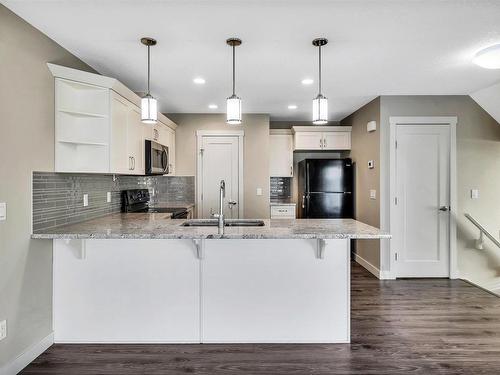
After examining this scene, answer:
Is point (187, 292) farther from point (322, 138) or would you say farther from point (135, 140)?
point (322, 138)

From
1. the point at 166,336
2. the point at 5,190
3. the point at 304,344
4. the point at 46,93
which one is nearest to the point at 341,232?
the point at 304,344

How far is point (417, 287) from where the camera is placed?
3.82 meters

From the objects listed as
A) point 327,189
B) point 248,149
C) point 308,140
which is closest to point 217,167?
point 248,149

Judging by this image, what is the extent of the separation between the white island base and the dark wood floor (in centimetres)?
11

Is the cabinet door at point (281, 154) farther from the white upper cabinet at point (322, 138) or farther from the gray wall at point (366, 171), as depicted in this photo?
the gray wall at point (366, 171)

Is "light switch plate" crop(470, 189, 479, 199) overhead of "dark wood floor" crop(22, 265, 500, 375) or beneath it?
overhead

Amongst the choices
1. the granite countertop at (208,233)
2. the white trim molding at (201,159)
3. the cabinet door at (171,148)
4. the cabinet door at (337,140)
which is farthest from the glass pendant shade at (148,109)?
the cabinet door at (337,140)

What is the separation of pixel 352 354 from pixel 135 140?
277 centimetres

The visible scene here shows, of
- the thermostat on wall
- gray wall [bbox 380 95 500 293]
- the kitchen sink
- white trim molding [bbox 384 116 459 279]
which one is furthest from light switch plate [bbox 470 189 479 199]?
the kitchen sink

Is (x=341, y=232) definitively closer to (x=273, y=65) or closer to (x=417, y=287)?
(x=273, y=65)

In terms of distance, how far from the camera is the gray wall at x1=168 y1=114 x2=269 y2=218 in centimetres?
505

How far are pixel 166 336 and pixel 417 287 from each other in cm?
294

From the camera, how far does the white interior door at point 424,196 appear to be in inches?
162

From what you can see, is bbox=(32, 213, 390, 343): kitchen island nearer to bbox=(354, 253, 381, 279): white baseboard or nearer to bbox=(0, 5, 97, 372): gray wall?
bbox=(0, 5, 97, 372): gray wall
